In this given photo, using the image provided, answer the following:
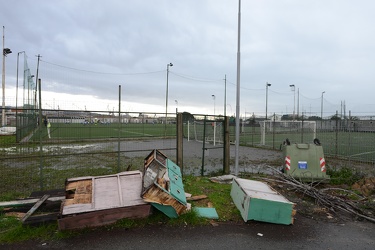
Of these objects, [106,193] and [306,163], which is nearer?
[106,193]

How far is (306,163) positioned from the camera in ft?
26.3

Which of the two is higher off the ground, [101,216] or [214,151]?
[214,151]

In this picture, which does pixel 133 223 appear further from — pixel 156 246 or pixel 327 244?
pixel 327 244

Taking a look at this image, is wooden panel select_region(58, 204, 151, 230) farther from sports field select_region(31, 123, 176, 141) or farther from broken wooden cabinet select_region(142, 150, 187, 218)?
sports field select_region(31, 123, 176, 141)

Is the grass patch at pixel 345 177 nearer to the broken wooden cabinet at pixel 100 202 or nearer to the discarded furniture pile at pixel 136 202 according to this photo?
the discarded furniture pile at pixel 136 202

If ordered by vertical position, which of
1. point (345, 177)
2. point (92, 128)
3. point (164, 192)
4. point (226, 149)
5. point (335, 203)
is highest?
point (92, 128)

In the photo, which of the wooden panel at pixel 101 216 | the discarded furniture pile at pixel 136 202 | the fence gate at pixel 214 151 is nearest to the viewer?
the wooden panel at pixel 101 216

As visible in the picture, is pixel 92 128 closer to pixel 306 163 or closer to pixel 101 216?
pixel 101 216

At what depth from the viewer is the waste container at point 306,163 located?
25.9 feet

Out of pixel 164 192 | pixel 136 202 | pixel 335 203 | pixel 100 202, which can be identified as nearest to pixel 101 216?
pixel 100 202

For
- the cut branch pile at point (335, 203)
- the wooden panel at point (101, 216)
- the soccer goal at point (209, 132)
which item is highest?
the soccer goal at point (209, 132)

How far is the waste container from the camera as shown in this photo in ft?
25.9

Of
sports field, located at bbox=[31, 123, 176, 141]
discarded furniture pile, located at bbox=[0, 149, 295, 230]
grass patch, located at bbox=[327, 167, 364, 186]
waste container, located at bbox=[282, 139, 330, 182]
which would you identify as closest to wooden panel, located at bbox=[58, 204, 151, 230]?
→ discarded furniture pile, located at bbox=[0, 149, 295, 230]

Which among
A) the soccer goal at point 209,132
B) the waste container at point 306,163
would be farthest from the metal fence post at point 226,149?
the soccer goal at point 209,132
